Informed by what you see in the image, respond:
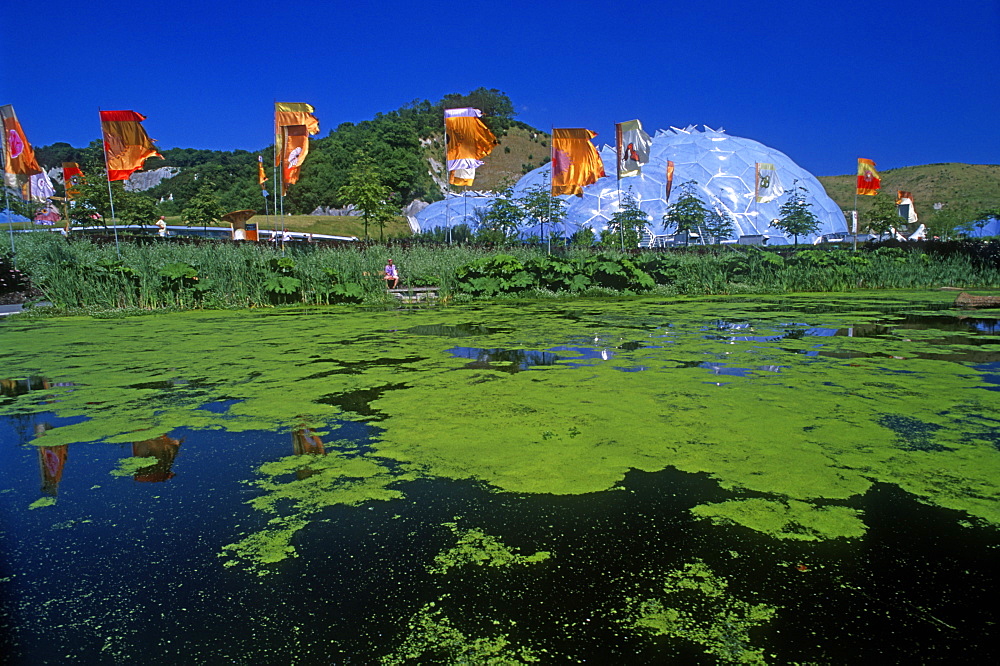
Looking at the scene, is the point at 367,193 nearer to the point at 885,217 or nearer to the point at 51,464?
the point at 51,464

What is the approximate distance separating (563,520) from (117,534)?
175cm

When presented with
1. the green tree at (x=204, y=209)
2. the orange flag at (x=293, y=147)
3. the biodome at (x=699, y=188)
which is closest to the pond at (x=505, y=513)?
the orange flag at (x=293, y=147)

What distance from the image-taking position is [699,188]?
3934 centimetres

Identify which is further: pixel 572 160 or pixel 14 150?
pixel 572 160

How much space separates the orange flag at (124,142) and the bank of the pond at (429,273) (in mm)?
1796

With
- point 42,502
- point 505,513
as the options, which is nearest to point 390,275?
point 42,502

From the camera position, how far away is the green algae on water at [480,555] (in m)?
2.12

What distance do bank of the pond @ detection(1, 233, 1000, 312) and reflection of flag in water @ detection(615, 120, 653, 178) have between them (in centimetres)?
487

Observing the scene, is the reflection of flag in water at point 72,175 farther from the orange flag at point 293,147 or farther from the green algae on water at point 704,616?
the green algae on water at point 704,616

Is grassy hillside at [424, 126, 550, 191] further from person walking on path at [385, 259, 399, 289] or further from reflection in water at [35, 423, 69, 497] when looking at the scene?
reflection in water at [35, 423, 69, 497]

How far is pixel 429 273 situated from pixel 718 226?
67.6 ft

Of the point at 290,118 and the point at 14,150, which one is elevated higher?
the point at 290,118

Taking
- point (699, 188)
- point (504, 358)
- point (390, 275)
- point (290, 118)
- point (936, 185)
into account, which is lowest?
point (504, 358)

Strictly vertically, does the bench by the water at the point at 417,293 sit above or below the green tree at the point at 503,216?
below
